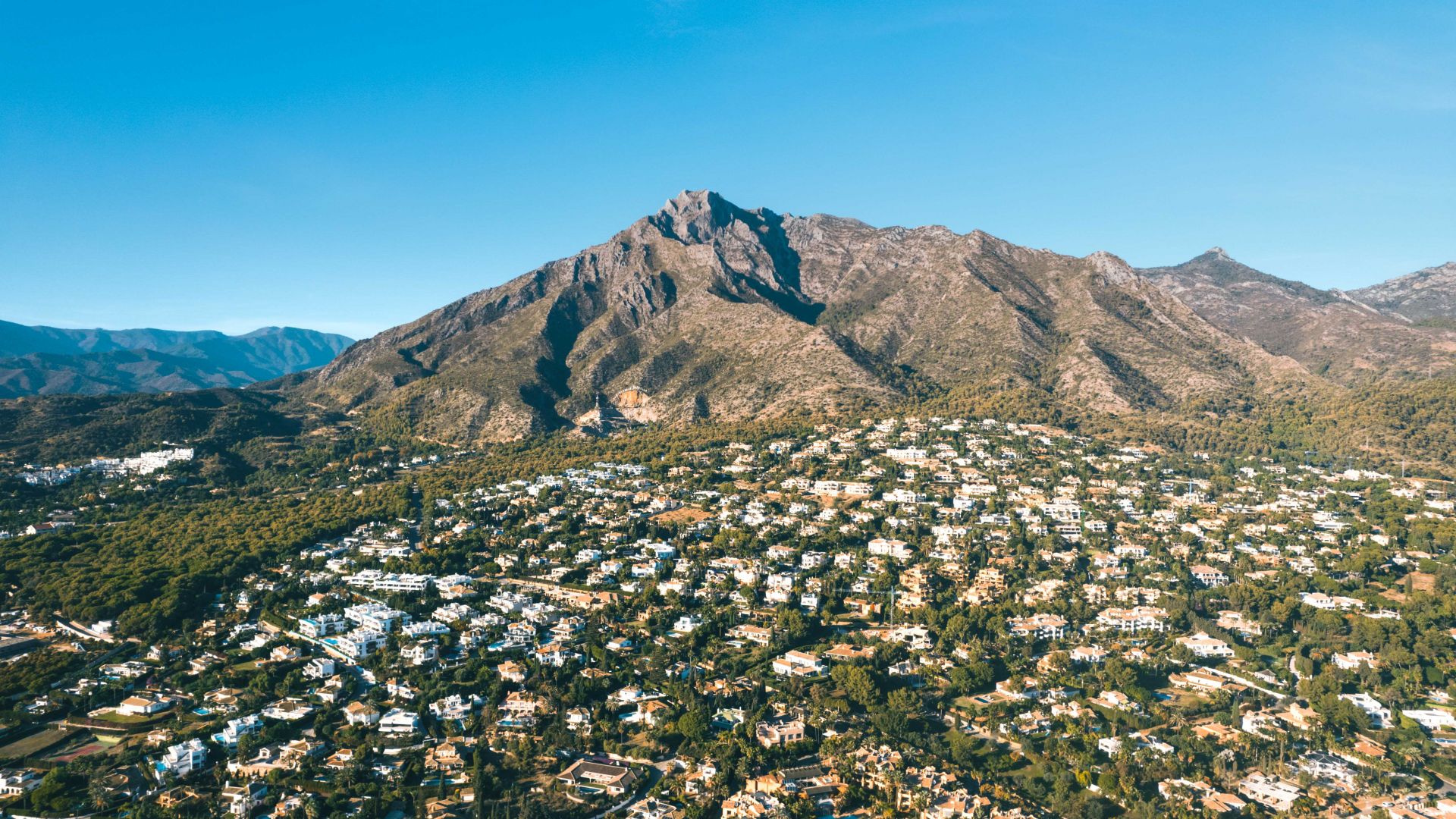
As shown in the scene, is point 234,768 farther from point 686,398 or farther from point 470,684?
point 686,398

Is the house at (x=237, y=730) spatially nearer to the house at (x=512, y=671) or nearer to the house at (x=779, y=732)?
the house at (x=512, y=671)

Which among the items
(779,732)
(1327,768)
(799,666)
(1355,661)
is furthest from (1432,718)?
(779,732)

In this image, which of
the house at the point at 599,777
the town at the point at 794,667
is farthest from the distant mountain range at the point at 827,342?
the house at the point at 599,777

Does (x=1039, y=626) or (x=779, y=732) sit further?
(x=1039, y=626)

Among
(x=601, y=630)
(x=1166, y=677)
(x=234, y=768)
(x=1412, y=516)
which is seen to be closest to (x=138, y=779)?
(x=234, y=768)

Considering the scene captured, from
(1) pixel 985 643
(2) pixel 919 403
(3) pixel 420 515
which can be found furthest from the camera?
(2) pixel 919 403

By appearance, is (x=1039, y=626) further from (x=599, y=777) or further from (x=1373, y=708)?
(x=599, y=777)
